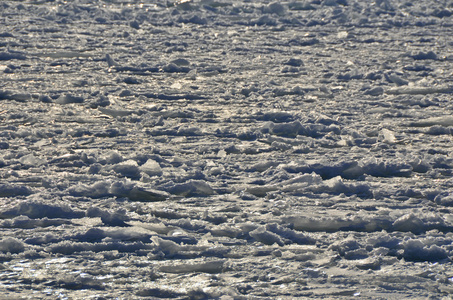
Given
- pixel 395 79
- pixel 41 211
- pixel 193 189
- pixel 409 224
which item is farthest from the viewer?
pixel 395 79

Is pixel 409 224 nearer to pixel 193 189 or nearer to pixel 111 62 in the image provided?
pixel 193 189

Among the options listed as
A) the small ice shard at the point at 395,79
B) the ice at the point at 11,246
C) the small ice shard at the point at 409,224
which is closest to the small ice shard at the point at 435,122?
the small ice shard at the point at 395,79

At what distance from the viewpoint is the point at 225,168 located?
14.5ft

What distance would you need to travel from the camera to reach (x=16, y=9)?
1198 centimetres

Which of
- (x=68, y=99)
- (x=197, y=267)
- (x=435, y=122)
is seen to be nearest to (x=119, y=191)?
(x=197, y=267)

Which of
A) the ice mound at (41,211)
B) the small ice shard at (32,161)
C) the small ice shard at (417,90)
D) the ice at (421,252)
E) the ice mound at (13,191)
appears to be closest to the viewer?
the ice at (421,252)

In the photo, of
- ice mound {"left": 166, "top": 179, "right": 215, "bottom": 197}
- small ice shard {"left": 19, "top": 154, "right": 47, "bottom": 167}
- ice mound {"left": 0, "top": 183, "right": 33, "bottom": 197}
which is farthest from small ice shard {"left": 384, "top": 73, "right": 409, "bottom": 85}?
ice mound {"left": 0, "top": 183, "right": 33, "bottom": 197}

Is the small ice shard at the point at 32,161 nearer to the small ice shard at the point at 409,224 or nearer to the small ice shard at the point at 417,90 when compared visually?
the small ice shard at the point at 409,224

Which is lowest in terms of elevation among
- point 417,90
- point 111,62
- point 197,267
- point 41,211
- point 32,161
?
point 197,267

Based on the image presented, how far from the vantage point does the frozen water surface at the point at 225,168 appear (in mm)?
2979

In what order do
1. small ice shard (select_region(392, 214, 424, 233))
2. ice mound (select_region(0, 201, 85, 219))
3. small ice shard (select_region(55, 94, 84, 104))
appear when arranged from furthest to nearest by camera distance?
small ice shard (select_region(55, 94, 84, 104)) < ice mound (select_region(0, 201, 85, 219)) < small ice shard (select_region(392, 214, 424, 233))

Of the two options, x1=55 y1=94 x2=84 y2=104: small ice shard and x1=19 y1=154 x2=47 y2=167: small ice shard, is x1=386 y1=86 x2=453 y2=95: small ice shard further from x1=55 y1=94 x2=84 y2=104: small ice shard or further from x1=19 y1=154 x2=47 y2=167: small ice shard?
x1=19 y1=154 x2=47 y2=167: small ice shard

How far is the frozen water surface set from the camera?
298cm

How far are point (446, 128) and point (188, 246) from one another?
113 inches
